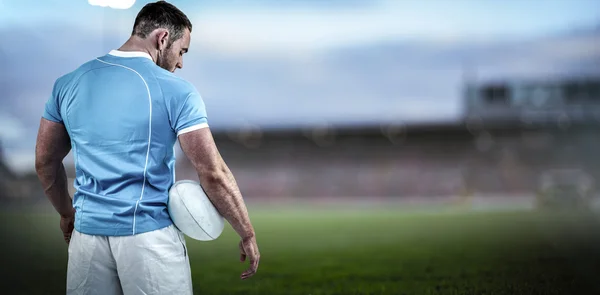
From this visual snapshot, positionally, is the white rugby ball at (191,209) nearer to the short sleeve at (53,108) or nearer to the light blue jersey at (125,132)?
the light blue jersey at (125,132)

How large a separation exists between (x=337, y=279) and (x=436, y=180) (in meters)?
24.0

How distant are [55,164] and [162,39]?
0.64 metres

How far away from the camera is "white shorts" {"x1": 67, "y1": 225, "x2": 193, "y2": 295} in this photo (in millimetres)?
1852

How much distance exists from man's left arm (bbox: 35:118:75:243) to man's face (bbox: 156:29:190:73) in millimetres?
425

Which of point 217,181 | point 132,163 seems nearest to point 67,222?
point 132,163

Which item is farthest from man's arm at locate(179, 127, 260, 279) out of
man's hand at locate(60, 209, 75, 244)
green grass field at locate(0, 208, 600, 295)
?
green grass field at locate(0, 208, 600, 295)

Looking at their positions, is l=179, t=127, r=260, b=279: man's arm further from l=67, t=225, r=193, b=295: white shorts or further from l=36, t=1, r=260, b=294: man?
l=67, t=225, r=193, b=295: white shorts

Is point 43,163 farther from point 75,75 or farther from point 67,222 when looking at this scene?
point 75,75

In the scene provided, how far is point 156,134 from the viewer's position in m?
1.84

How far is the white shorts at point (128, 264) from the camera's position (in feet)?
6.07

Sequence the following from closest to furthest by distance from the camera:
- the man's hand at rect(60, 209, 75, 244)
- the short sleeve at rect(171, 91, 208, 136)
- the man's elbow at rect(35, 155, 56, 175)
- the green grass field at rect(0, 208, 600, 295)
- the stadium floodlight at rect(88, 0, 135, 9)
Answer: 1. the short sleeve at rect(171, 91, 208, 136)
2. the man's elbow at rect(35, 155, 56, 175)
3. the man's hand at rect(60, 209, 75, 244)
4. the stadium floodlight at rect(88, 0, 135, 9)
5. the green grass field at rect(0, 208, 600, 295)

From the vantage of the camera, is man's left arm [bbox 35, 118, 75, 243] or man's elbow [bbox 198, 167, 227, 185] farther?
man's left arm [bbox 35, 118, 75, 243]

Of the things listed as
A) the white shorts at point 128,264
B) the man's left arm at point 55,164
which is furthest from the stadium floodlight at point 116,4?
the white shorts at point 128,264

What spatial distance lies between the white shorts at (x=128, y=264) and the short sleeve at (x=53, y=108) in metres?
0.41
